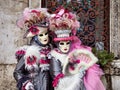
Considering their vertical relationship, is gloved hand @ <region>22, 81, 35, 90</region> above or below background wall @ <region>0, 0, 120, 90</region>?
below

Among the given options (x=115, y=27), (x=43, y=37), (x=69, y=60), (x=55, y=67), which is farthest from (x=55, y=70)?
(x=115, y=27)

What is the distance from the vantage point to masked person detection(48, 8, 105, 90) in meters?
5.32

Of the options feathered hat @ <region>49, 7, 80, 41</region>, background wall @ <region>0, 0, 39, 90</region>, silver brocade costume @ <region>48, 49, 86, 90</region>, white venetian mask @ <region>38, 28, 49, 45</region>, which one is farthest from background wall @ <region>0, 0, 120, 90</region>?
silver brocade costume @ <region>48, 49, 86, 90</region>

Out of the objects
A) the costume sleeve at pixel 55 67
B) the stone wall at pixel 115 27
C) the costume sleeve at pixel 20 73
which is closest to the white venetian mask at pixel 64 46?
the costume sleeve at pixel 55 67

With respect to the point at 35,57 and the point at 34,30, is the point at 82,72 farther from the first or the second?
the point at 34,30

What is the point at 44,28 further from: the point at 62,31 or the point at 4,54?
the point at 4,54

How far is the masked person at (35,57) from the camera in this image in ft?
18.1

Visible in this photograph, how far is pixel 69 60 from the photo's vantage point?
5.38 m

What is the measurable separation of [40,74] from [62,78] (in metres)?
0.32

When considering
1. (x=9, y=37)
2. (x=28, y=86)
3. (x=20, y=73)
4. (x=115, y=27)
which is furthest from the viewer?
(x=9, y=37)

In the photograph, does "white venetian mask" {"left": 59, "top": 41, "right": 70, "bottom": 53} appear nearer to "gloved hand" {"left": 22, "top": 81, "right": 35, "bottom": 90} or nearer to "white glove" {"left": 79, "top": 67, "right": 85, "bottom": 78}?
"white glove" {"left": 79, "top": 67, "right": 85, "bottom": 78}

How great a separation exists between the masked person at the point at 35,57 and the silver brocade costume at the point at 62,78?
14 cm

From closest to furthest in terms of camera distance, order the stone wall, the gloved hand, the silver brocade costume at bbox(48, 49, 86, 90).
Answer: the silver brocade costume at bbox(48, 49, 86, 90)
the gloved hand
the stone wall

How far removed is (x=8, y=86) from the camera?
683 cm
